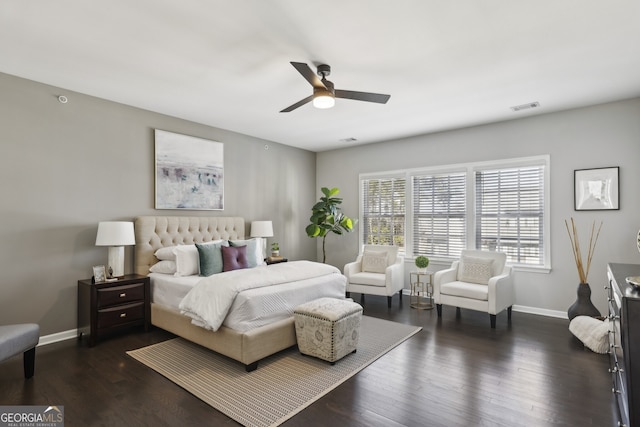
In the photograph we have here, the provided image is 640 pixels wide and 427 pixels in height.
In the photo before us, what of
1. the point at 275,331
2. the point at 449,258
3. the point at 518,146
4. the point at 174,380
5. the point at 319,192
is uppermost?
the point at 518,146

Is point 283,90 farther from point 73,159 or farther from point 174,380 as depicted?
point 174,380

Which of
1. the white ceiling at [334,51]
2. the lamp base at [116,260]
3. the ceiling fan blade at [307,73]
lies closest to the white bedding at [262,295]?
the lamp base at [116,260]

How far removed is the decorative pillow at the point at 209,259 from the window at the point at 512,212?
13.0 feet

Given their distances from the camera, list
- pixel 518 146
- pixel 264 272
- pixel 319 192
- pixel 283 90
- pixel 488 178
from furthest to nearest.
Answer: pixel 319 192, pixel 488 178, pixel 518 146, pixel 283 90, pixel 264 272

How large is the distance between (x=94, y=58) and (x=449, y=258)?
540 centimetres

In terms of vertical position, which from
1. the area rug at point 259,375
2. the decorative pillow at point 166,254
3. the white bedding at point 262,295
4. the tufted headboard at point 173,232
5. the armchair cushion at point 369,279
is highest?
the tufted headboard at point 173,232

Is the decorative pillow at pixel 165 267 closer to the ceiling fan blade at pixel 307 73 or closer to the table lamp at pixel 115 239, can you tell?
the table lamp at pixel 115 239

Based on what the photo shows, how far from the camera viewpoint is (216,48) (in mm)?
2938

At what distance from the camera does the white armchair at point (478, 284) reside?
423cm

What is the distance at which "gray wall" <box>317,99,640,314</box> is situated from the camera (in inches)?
164

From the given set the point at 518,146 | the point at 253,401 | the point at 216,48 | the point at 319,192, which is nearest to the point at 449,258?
the point at 518,146

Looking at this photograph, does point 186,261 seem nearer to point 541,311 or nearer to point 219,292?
point 219,292

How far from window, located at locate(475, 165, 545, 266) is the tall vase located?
0.73 meters

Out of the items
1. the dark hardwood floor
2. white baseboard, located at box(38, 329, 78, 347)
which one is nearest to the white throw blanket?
the dark hardwood floor
